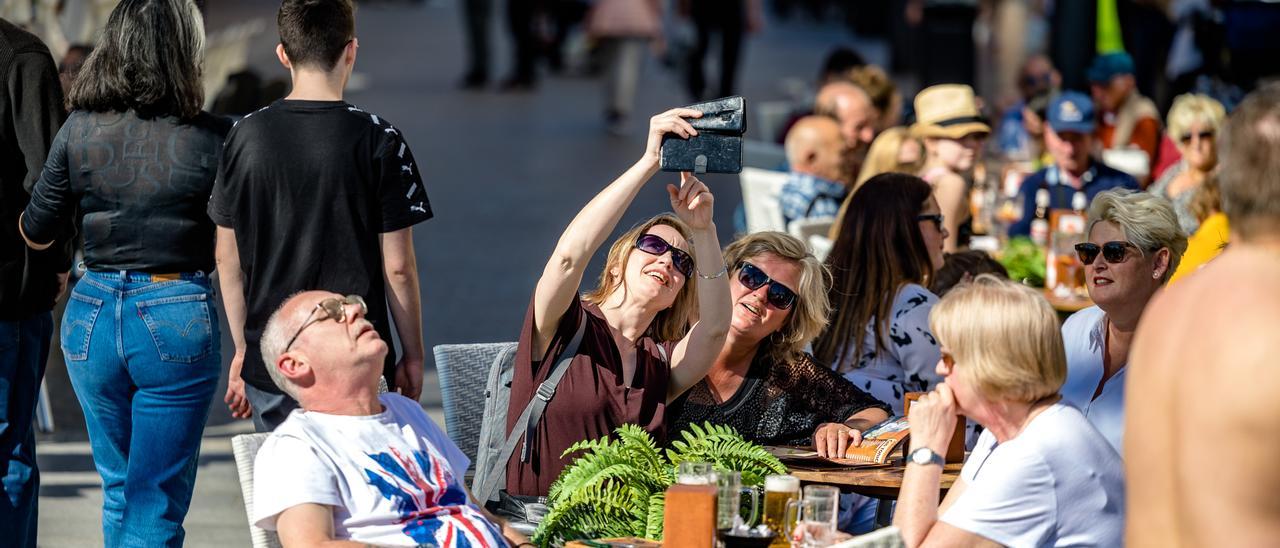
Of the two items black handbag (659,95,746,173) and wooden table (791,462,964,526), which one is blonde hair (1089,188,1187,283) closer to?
wooden table (791,462,964,526)

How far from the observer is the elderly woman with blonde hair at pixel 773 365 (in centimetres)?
433

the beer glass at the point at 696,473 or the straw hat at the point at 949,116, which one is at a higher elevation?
the straw hat at the point at 949,116

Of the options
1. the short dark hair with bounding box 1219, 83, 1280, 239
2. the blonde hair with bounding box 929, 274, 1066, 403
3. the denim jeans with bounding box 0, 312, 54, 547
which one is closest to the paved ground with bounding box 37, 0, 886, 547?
the denim jeans with bounding box 0, 312, 54, 547

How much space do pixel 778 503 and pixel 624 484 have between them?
36 cm

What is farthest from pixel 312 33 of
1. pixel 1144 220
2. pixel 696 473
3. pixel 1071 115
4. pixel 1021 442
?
pixel 1071 115

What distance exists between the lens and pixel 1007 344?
313cm

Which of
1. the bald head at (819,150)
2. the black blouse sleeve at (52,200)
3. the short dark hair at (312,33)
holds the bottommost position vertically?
the bald head at (819,150)

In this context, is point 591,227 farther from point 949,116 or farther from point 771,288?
point 949,116

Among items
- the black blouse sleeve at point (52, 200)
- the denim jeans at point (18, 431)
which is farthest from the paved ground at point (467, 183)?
the black blouse sleeve at point (52, 200)

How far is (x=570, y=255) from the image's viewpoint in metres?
3.79

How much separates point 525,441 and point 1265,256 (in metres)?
2.15

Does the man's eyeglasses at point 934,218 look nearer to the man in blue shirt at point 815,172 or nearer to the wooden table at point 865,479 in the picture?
the wooden table at point 865,479

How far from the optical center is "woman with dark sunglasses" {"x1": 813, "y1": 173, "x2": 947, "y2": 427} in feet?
16.3

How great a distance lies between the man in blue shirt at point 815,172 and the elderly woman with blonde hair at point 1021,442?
172 inches
